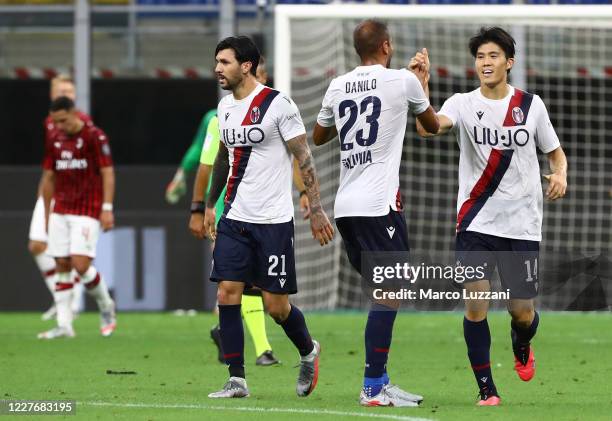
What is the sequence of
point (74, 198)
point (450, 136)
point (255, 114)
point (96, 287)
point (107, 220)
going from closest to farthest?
point (255, 114), point (107, 220), point (74, 198), point (96, 287), point (450, 136)

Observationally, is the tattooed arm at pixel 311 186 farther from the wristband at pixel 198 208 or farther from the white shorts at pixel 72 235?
the white shorts at pixel 72 235

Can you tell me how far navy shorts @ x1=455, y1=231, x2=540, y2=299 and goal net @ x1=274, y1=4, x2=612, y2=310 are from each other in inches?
295

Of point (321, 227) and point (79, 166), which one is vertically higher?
point (79, 166)

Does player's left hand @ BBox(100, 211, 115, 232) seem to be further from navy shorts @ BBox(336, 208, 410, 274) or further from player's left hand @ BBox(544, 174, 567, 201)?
player's left hand @ BBox(544, 174, 567, 201)

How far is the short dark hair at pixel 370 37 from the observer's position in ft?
26.0

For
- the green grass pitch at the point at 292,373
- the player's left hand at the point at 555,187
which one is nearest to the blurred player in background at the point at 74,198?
the green grass pitch at the point at 292,373

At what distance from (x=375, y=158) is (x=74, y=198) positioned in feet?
19.4

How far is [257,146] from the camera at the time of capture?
27.6 feet

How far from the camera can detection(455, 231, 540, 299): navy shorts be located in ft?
26.2

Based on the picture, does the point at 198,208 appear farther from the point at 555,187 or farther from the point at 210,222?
the point at 555,187

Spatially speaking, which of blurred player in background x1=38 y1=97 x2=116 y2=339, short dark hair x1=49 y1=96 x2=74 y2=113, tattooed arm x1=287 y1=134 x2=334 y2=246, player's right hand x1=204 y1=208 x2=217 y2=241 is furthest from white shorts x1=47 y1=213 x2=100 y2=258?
tattooed arm x1=287 y1=134 x2=334 y2=246

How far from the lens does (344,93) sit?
26.2 feet

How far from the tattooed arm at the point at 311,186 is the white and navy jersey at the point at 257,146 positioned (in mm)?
60

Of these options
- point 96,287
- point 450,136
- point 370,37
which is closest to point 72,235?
point 96,287
